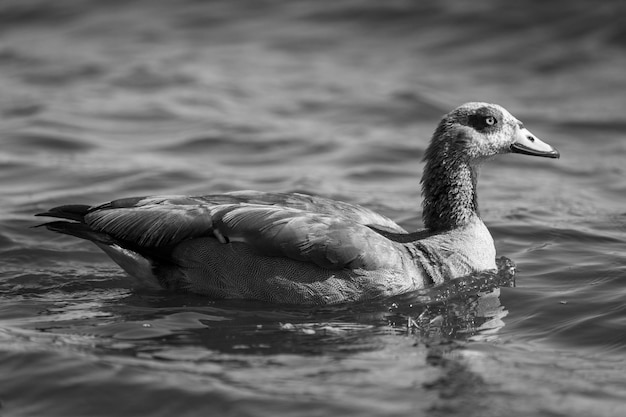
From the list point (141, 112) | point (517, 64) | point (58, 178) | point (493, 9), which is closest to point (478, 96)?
point (517, 64)

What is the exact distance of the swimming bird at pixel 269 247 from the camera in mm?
9297

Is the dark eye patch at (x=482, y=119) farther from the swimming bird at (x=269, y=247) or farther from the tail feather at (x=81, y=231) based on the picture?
the tail feather at (x=81, y=231)

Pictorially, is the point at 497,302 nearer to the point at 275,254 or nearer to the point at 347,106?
the point at 275,254

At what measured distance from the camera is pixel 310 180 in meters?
13.5

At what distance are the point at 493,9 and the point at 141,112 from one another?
23.7 ft

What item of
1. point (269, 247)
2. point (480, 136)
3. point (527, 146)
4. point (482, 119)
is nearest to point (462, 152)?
point (480, 136)

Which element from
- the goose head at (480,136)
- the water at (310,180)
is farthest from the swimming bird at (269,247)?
the goose head at (480,136)

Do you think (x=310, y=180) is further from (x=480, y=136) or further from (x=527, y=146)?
(x=527, y=146)

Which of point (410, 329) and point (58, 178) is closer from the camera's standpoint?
point (410, 329)

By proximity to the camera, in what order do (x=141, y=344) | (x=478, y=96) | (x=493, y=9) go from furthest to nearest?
(x=493, y=9) → (x=478, y=96) → (x=141, y=344)

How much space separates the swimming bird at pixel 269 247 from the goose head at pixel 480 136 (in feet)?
2.55

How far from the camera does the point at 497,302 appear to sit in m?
9.60

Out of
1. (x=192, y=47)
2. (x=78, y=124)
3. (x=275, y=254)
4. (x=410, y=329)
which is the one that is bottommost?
(x=410, y=329)

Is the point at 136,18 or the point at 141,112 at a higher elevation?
the point at 136,18
